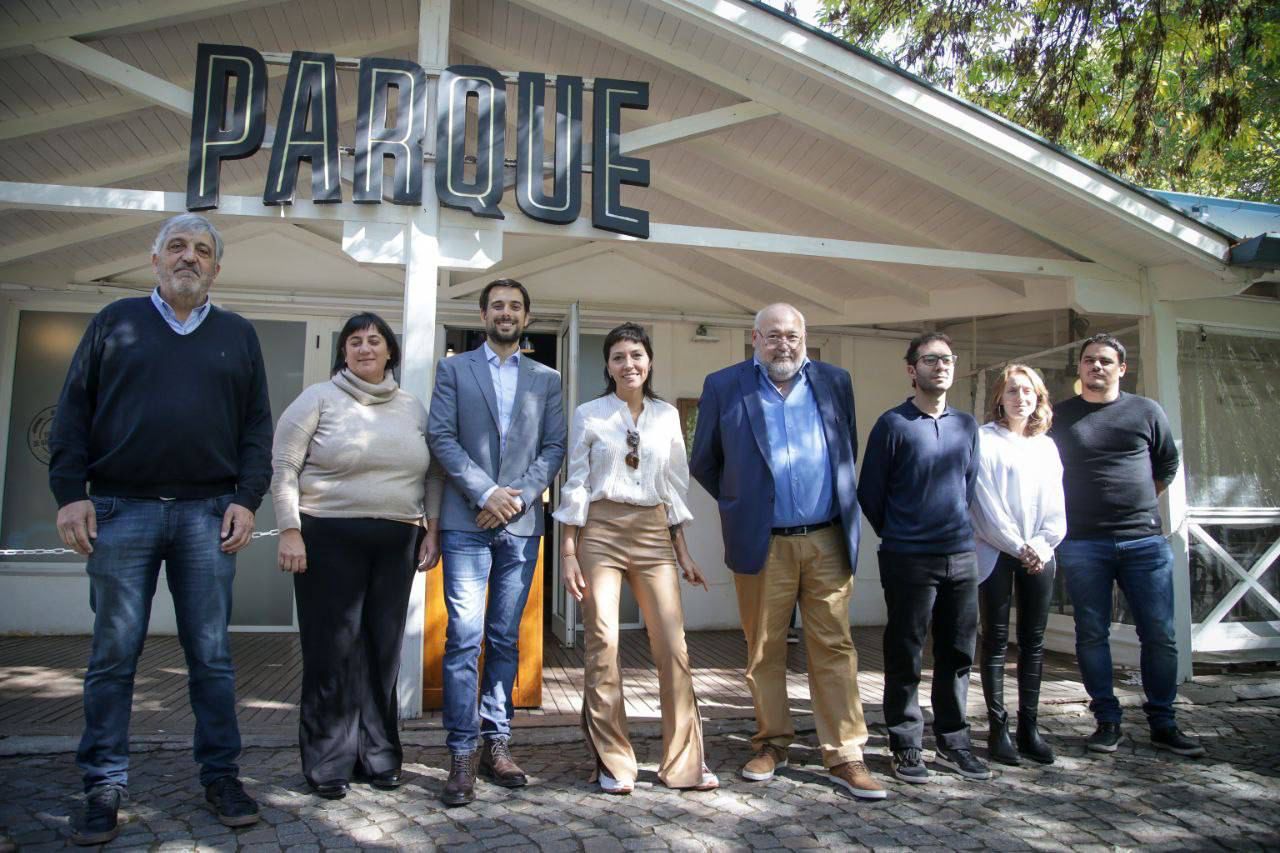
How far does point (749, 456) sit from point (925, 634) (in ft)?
3.57

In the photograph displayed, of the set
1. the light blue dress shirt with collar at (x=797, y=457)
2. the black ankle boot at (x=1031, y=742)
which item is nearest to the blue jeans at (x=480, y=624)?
the light blue dress shirt with collar at (x=797, y=457)

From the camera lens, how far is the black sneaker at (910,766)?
3393 mm

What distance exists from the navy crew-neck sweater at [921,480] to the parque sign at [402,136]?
5.92 feet

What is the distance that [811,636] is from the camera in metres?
3.47

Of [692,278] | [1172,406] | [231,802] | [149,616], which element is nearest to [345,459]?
[149,616]

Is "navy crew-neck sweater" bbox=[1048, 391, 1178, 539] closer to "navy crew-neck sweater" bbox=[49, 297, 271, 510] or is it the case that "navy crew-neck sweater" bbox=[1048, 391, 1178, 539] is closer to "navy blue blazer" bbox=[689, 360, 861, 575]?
"navy blue blazer" bbox=[689, 360, 861, 575]

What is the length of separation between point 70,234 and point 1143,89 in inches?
342

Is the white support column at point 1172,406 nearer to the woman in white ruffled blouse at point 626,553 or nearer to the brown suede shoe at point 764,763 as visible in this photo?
the brown suede shoe at point 764,763

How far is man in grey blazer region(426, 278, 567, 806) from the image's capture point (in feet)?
10.6

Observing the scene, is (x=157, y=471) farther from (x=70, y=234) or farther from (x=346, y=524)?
(x=70, y=234)

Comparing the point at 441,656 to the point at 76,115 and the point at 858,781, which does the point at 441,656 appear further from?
the point at 76,115

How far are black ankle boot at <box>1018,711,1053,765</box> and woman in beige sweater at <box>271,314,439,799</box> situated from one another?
2.77 m

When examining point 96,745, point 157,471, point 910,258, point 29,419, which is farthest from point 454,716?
point 29,419

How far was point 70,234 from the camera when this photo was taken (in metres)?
5.83
